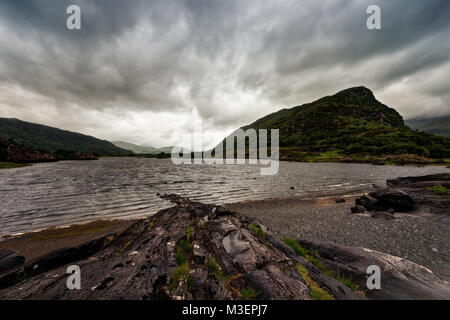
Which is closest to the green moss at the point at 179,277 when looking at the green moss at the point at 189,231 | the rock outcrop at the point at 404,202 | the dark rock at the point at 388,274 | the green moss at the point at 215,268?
the green moss at the point at 215,268

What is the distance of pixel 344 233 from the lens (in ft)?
46.2

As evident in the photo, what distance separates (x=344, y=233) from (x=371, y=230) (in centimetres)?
256

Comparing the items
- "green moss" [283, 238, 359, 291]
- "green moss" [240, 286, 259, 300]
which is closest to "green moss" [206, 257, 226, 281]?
"green moss" [240, 286, 259, 300]

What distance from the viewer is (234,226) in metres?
10.1

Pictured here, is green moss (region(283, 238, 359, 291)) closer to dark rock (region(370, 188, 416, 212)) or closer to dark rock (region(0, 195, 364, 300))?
dark rock (region(0, 195, 364, 300))

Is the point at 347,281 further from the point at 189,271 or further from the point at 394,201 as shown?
the point at 394,201

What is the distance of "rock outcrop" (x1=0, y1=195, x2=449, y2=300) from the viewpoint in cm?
535

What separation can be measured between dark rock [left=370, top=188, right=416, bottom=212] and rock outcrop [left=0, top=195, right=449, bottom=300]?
15.7m

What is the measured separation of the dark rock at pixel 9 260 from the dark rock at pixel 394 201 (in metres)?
32.1

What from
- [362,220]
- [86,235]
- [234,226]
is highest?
[234,226]
